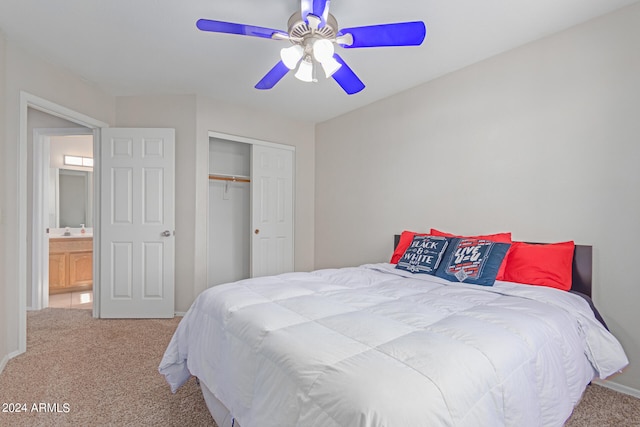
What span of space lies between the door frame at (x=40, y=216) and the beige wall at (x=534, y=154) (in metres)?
3.48

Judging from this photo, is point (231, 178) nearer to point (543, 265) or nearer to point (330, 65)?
point (330, 65)

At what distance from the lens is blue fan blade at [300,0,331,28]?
159 cm

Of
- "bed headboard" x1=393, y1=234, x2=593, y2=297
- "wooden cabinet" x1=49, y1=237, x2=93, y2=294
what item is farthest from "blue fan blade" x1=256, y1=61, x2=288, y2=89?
"wooden cabinet" x1=49, y1=237, x2=93, y2=294

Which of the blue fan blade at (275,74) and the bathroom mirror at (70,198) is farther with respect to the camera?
the bathroom mirror at (70,198)

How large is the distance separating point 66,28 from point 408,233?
312 centimetres

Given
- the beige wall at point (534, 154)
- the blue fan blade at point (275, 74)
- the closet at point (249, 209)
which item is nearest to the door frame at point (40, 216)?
the closet at point (249, 209)

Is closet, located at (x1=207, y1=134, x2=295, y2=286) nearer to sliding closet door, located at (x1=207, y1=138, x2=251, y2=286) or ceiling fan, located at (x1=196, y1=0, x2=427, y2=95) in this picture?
sliding closet door, located at (x1=207, y1=138, x2=251, y2=286)

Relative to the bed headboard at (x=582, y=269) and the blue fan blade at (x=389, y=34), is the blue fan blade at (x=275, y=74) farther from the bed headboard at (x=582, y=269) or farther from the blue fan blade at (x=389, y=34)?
the bed headboard at (x=582, y=269)

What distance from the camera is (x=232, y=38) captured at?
8.05 ft

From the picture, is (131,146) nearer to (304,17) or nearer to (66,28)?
(66,28)

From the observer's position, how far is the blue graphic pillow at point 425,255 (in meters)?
2.39

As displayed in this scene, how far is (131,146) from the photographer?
3.46 metres

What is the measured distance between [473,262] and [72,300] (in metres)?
4.78

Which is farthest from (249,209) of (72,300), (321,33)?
(321,33)
